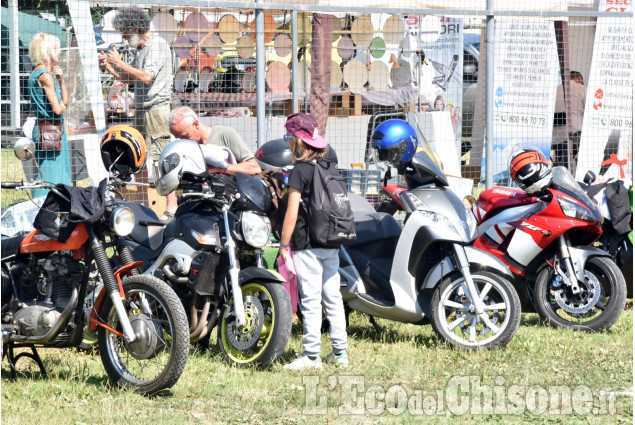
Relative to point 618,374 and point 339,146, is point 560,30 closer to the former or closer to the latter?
point 339,146

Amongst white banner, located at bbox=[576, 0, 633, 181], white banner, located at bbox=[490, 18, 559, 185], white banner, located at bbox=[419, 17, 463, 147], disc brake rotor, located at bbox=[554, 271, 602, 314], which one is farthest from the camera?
white banner, located at bbox=[576, 0, 633, 181]

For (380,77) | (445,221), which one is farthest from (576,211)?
(380,77)

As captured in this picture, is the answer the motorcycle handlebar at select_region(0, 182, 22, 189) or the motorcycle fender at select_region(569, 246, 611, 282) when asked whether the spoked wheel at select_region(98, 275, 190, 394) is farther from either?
the motorcycle fender at select_region(569, 246, 611, 282)

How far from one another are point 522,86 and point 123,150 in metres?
5.60

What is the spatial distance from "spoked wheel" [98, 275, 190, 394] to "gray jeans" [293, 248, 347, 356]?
99cm

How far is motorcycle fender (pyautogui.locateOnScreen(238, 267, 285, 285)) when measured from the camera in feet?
17.3

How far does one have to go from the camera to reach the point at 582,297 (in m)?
6.47

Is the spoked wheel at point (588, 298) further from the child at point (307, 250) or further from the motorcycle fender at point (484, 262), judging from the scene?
the child at point (307, 250)

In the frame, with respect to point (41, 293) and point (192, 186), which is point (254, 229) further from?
point (41, 293)

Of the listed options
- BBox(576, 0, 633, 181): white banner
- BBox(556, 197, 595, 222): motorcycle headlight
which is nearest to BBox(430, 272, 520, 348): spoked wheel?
BBox(556, 197, 595, 222): motorcycle headlight

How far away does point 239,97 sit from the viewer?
8.82 meters

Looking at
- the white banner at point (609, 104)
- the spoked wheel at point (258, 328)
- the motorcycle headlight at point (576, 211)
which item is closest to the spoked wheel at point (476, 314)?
the motorcycle headlight at point (576, 211)

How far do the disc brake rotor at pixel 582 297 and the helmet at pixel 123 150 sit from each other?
3085mm

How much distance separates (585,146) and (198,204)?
5.88 metres
